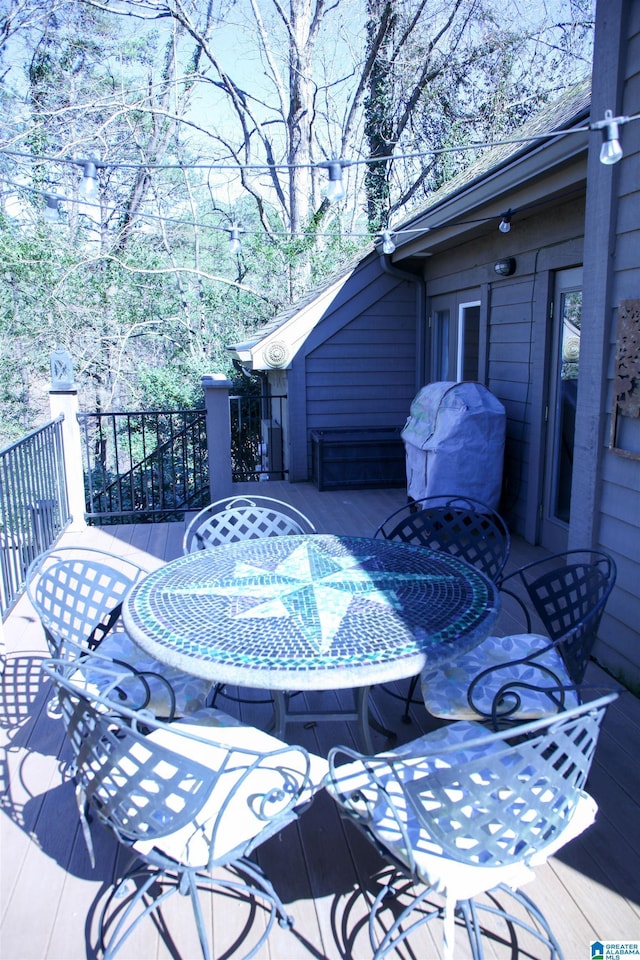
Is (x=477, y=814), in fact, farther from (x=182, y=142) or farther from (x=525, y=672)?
(x=182, y=142)

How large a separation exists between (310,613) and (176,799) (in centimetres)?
67

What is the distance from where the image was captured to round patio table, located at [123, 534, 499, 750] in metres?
1.77

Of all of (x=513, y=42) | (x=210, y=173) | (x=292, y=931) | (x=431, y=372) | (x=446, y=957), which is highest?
(x=513, y=42)

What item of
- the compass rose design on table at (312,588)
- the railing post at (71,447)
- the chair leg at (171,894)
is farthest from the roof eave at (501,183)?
the railing post at (71,447)

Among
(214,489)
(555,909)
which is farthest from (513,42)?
(555,909)

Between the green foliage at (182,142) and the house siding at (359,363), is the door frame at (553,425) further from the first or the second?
the green foliage at (182,142)

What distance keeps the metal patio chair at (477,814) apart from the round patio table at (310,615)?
29 cm

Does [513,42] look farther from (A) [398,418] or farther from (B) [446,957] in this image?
(B) [446,957]

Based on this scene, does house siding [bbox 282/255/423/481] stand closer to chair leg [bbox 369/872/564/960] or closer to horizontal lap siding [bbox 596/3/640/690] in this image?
horizontal lap siding [bbox 596/3/640/690]

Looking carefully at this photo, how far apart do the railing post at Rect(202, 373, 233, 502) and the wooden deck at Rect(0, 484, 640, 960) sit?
324 centimetres

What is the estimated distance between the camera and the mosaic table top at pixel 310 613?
177 centimetres

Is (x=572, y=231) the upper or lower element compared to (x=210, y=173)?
lower

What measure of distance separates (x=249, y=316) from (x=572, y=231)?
9958mm

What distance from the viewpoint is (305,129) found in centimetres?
1258
